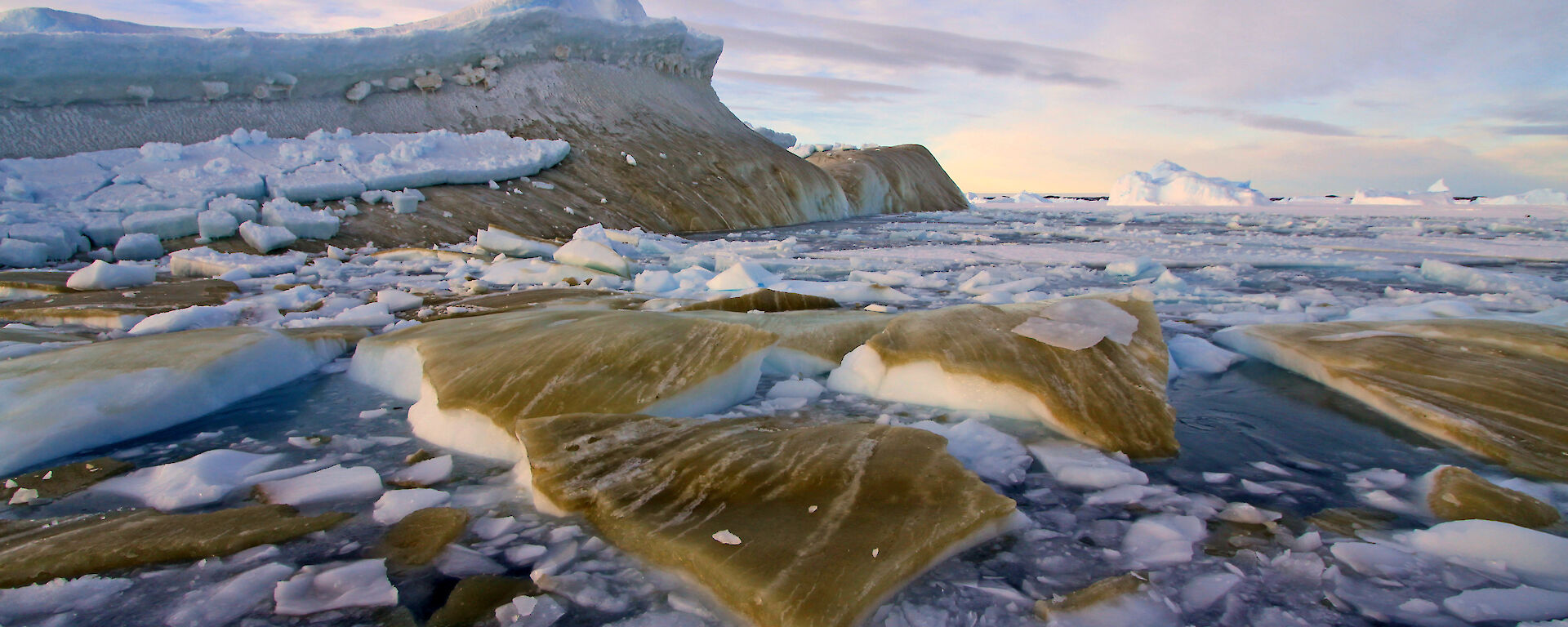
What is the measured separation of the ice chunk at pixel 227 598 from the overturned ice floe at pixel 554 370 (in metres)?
0.63

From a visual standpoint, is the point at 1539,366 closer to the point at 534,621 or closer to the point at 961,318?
the point at 961,318

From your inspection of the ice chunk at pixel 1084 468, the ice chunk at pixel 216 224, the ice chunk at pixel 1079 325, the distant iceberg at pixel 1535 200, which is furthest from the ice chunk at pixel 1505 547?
the distant iceberg at pixel 1535 200

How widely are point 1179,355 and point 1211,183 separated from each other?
44.5 m

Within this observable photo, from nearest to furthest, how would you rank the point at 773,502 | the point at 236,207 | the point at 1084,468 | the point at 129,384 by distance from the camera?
1. the point at 773,502
2. the point at 1084,468
3. the point at 129,384
4. the point at 236,207

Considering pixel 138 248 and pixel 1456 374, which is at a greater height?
pixel 1456 374

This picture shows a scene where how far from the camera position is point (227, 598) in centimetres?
120

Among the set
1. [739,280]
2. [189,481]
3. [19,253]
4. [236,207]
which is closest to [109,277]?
[19,253]

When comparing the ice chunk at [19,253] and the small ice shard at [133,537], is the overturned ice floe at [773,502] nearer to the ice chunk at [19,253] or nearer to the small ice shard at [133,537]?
the small ice shard at [133,537]

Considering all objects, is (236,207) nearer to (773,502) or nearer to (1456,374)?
(773,502)

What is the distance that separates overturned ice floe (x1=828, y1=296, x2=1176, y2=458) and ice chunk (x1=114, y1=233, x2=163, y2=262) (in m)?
7.02

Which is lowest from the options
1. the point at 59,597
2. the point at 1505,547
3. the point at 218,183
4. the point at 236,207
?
the point at 59,597

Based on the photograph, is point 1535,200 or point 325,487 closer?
point 325,487

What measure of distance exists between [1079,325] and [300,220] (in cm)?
747

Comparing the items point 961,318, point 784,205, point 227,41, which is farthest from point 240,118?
point 961,318
